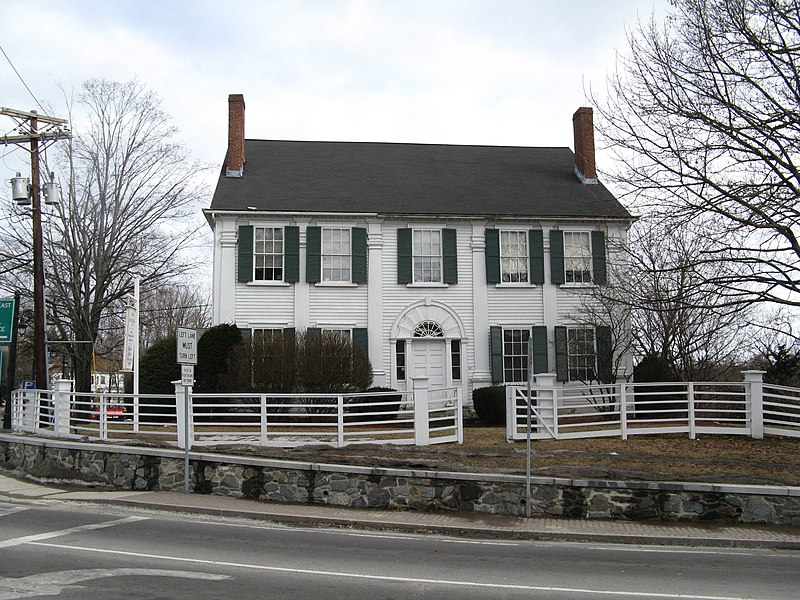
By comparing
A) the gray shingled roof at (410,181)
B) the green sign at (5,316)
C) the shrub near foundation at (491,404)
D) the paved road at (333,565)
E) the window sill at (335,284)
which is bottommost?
the paved road at (333,565)

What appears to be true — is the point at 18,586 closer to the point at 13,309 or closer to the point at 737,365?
the point at 13,309

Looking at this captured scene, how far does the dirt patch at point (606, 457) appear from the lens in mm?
12992

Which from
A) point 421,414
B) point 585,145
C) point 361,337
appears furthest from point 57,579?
point 585,145

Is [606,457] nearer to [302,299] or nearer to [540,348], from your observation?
[540,348]

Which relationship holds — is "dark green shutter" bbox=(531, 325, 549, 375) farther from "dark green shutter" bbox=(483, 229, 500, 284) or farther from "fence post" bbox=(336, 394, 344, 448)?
"fence post" bbox=(336, 394, 344, 448)

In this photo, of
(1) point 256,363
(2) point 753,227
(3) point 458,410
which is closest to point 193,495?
(3) point 458,410

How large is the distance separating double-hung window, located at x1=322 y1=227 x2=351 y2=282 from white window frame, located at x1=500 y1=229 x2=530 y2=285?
17.1ft

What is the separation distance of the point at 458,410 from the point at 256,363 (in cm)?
809

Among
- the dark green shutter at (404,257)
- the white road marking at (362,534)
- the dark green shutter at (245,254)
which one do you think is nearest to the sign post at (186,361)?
the white road marking at (362,534)

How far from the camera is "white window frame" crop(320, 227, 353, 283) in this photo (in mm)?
25641

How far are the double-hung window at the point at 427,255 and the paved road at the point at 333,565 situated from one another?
1533cm

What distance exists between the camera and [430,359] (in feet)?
84.8

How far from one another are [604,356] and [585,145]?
8611mm

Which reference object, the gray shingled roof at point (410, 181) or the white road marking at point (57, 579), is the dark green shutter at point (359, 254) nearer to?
the gray shingled roof at point (410, 181)
